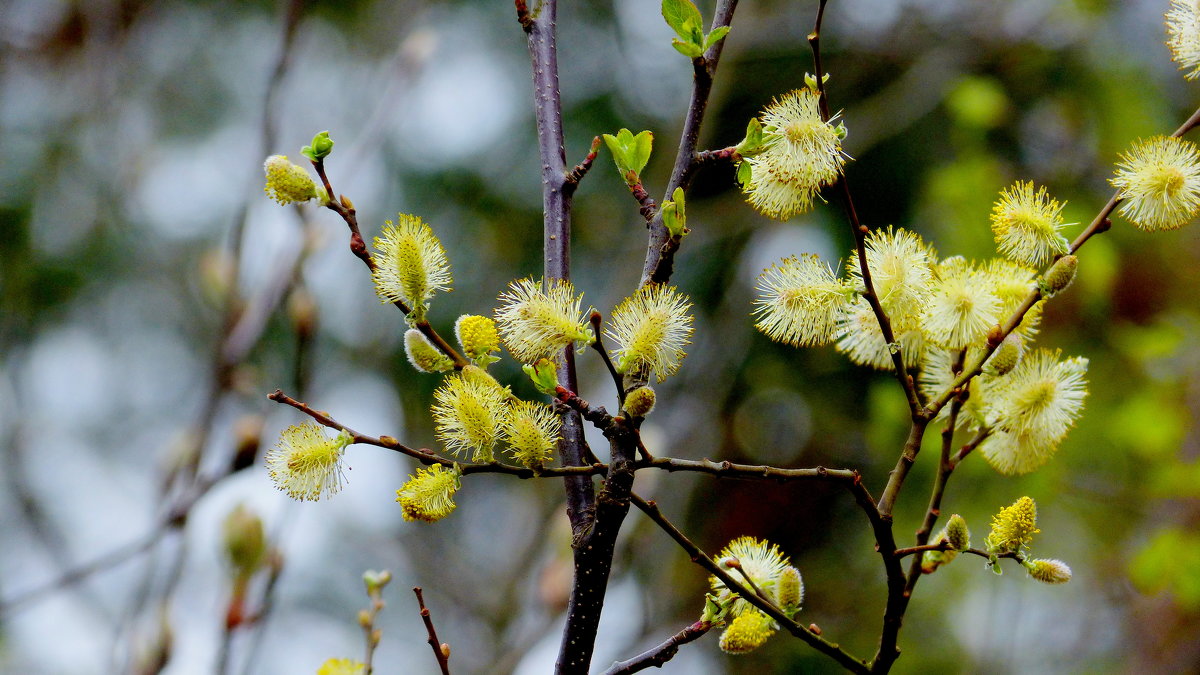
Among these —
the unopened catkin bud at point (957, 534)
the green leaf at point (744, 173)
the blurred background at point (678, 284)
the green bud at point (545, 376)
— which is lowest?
the green bud at point (545, 376)

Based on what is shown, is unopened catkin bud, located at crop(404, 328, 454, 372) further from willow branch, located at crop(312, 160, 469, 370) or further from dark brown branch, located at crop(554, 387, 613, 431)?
dark brown branch, located at crop(554, 387, 613, 431)

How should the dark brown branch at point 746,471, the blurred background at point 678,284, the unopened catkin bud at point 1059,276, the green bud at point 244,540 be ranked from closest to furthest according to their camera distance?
1. the dark brown branch at point 746,471
2. the unopened catkin bud at point 1059,276
3. the green bud at point 244,540
4. the blurred background at point 678,284

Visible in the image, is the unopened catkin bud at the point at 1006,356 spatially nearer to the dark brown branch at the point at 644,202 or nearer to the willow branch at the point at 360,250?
the dark brown branch at the point at 644,202

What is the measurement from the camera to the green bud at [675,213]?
2.14 ft

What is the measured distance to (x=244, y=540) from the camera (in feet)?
3.43

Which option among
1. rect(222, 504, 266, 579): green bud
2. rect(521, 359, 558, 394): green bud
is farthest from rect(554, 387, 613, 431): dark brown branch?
rect(222, 504, 266, 579): green bud

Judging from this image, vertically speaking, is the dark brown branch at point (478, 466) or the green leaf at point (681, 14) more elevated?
the green leaf at point (681, 14)

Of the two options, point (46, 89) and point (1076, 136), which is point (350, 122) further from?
point (1076, 136)

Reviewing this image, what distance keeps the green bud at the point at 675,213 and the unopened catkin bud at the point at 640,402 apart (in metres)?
0.12

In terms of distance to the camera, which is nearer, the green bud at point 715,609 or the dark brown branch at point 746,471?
the dark brown branch at point 746,471

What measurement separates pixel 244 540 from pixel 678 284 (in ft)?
8.38

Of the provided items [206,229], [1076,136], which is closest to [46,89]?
[206,229]

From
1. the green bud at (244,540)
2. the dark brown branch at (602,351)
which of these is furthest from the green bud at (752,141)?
the green bud at (244,540)

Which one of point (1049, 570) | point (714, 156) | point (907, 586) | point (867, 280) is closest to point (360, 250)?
point (714, 156)
